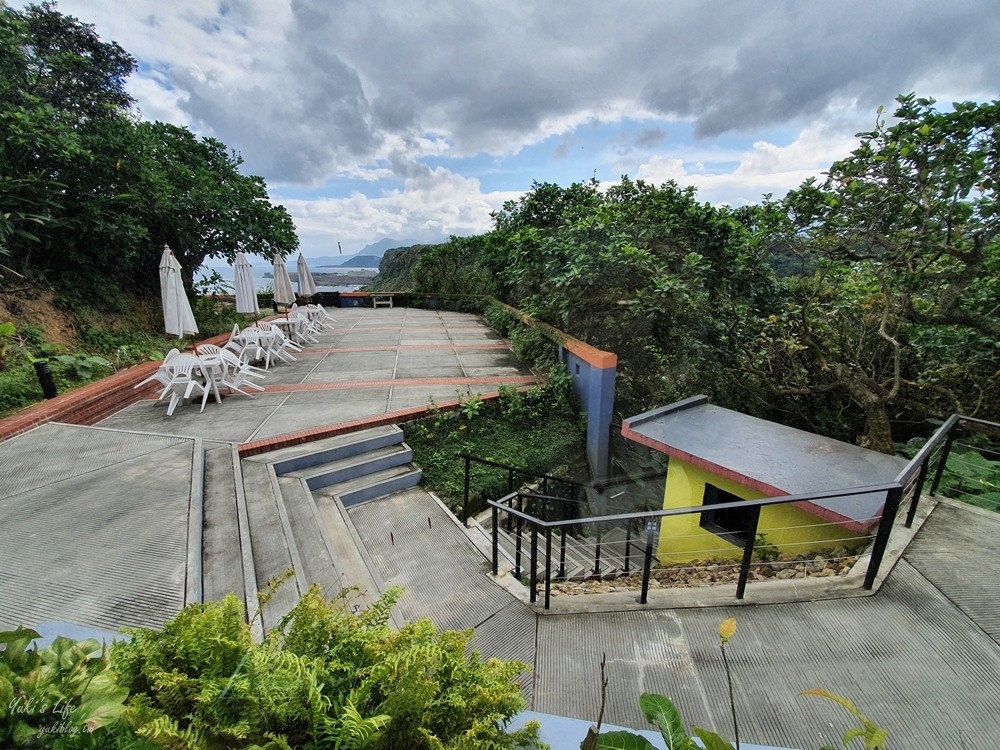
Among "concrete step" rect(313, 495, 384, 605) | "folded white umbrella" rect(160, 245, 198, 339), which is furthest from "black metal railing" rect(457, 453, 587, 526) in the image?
"folded white umbrella" rect(160, 245, 198, 339)

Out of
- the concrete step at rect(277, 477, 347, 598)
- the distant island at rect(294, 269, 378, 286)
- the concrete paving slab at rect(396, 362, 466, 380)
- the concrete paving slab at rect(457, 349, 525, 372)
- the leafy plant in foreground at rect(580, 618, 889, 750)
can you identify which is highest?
the distant island at rect(294, 269, 378, 286)

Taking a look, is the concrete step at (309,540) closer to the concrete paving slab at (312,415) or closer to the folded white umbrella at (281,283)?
the concrete paving slab at (312,415)

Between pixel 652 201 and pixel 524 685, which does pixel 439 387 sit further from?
pixel 524 685

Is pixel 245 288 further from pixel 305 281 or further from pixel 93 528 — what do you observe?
pixel 93 528

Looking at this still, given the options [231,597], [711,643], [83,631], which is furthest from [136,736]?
[711,643]

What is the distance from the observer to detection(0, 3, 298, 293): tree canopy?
7.13 m

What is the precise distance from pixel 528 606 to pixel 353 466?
2.94m

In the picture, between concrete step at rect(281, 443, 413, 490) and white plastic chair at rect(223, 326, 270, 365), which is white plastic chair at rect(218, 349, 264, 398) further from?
concrete step at rect(281, 443, 413, 490)

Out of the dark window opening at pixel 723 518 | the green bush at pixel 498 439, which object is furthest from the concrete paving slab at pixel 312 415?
the dark window opening at pixel 723 518

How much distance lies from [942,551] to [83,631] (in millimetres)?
5727

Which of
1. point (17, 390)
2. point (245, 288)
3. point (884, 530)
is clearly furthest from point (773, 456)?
point (245, 288)

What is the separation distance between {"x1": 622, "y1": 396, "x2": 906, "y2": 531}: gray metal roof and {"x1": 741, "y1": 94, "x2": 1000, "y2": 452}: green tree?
4.29ft

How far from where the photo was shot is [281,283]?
38.9 ft

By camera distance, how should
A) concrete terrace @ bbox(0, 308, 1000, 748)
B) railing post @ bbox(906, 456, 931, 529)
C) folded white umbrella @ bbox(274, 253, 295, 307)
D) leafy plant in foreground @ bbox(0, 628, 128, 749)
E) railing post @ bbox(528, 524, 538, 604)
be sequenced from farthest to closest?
folded white umbrella @ bbox(274, 253, 295, 307), railing post @ bbox(906, 456, 931, 529), railing post @ bbox(528, 524, 538, 604), concrete terrace @ bbox(0, 308, 1000, 748), leafy plant in foreground @ bbox(0, 628, 128, 749)
